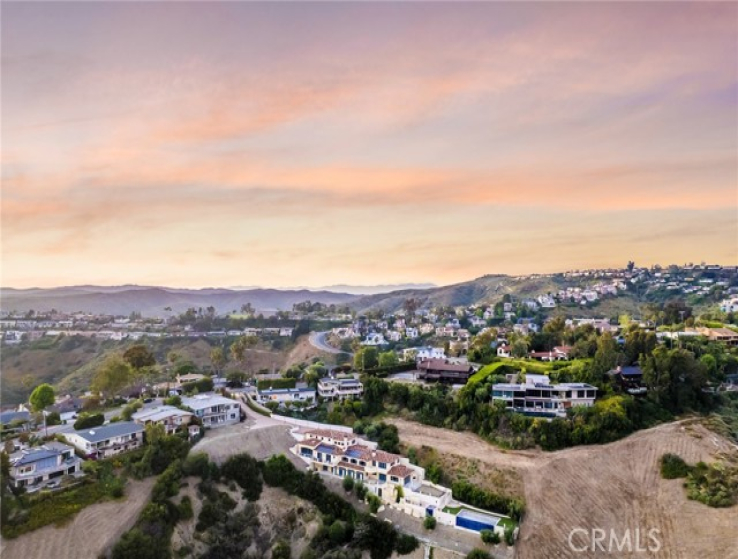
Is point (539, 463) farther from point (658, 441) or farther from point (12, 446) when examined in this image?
point (12, 446)

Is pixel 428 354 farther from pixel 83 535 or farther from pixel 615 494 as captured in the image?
pixel 83 535

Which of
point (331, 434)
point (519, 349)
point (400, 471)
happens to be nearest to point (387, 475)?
point (400, 471)

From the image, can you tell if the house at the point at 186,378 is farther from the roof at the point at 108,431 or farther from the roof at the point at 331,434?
the roof at the point at 331,434

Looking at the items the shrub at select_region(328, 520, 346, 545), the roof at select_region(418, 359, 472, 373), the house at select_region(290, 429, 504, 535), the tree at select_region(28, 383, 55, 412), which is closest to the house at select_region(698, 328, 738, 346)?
the roof at select_region(418, 359, 472, 373)

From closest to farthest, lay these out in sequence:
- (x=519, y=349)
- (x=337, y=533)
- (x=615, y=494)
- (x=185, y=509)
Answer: (x=337, y=533) → (x=185, y=509) → (x=615, y=494) → (x=519, y=349)

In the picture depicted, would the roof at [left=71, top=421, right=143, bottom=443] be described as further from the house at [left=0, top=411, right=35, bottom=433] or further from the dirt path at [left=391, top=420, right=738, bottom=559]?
the dirt path at [left=391, top=420, right=738, bottom=559]

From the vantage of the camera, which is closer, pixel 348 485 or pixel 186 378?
pixel 348 485
